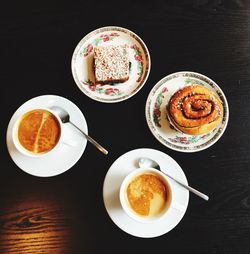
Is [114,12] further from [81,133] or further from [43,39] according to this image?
[81,133]

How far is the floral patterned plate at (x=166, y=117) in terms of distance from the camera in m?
1.34

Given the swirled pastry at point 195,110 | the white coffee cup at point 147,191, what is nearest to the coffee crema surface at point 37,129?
the white coffee cup at point 147,191

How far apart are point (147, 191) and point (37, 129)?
19.6 inches

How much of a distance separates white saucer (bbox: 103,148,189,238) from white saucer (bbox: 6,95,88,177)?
164 millimetres

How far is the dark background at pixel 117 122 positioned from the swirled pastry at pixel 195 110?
111 millimetres

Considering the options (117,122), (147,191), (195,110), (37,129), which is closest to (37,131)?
(37,129)

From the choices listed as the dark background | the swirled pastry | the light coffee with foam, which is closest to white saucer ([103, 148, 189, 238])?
the dark background

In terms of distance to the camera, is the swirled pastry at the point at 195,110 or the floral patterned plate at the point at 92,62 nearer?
the swirled pastry at the point at 195,110

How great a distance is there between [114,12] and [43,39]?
332mm

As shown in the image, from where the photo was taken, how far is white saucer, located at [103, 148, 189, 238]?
1.24 meters

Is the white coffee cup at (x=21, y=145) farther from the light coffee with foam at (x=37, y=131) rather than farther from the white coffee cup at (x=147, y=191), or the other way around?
the white coffee cup at (x=147, y=191)

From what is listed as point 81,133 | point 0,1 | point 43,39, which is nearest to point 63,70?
point 43,39

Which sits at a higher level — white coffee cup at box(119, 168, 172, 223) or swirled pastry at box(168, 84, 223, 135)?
swirled pastry at box(168, 84, 223, 135)

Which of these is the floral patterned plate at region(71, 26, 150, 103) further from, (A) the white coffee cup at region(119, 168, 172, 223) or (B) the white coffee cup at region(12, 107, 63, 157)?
(A) the white coffee cup at region(119, 168, 172, 223)
